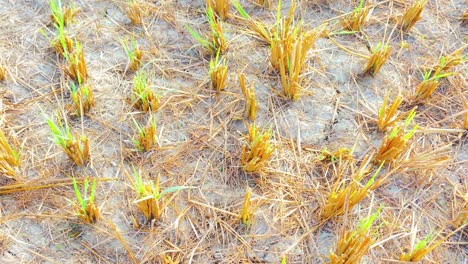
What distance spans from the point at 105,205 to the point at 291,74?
98 centimetres

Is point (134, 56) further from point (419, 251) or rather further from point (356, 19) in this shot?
point (419, 251)

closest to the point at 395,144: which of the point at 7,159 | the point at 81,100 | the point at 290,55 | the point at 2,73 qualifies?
the point at 290,55

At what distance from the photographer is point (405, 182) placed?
185cm

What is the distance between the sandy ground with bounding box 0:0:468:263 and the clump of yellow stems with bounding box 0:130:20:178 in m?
0.05

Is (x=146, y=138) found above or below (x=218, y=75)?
below

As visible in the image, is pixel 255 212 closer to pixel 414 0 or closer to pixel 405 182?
pixel 405 182

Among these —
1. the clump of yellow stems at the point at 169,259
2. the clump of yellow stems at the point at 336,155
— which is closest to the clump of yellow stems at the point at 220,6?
the clump of yellow stems at the point at 336,155

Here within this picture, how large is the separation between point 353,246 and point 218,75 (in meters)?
0.93

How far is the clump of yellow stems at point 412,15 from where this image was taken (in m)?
2.21

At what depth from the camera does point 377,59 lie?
6.82 feet

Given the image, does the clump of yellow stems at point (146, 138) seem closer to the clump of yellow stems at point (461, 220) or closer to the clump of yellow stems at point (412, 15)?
the clump of yellow stems at point (461, 220)

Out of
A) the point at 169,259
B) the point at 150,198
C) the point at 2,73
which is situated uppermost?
the point at 2,73

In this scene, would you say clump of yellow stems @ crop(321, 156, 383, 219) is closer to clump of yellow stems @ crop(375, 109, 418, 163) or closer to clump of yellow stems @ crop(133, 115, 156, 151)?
clump of yellow stems @ crop(375, 109, 418, 163)

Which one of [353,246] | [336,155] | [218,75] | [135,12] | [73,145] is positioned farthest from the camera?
[135,12]
